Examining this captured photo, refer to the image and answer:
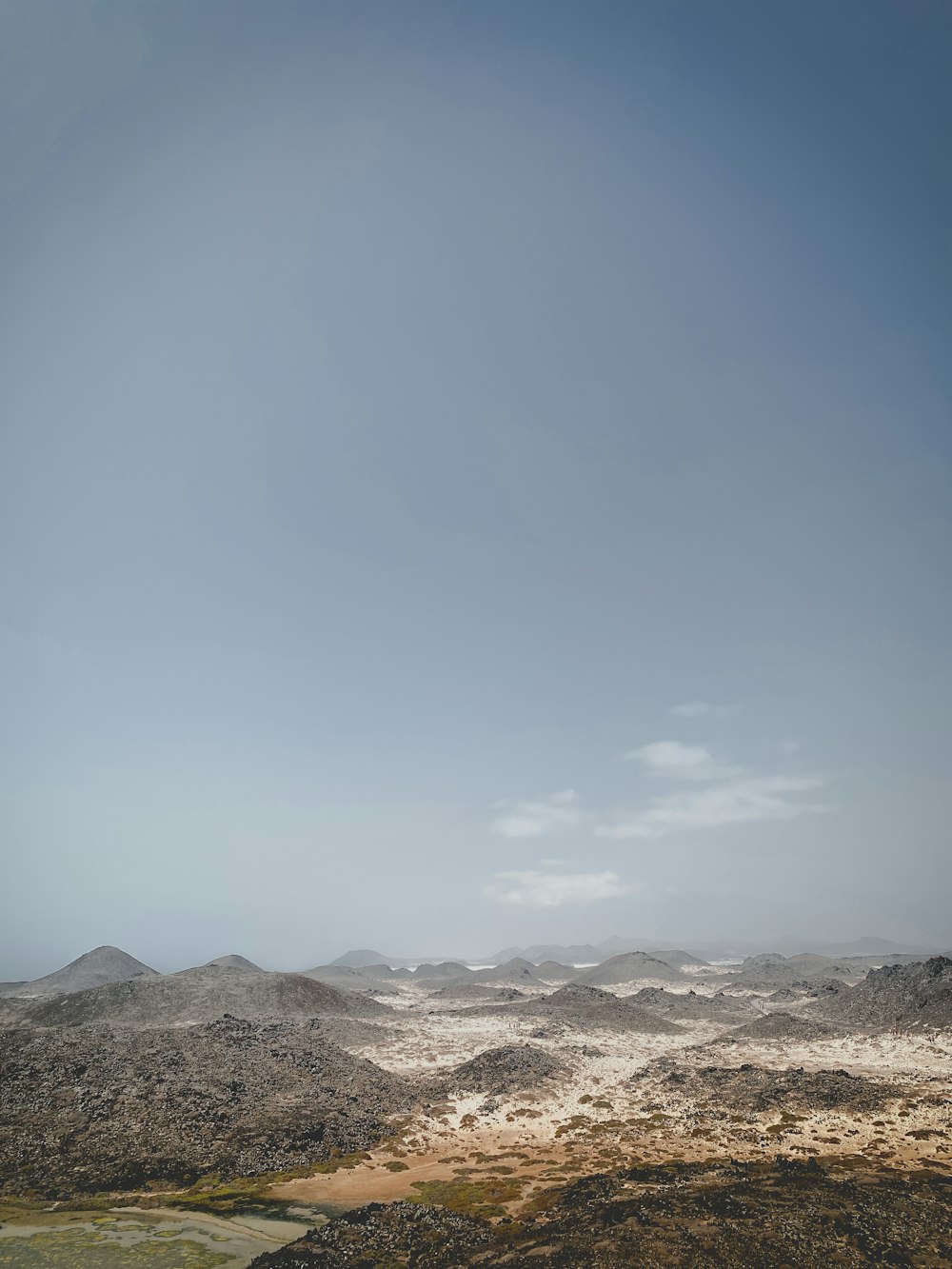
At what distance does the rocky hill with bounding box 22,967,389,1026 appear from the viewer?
76062 mm

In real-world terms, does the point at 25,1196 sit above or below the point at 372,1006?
above

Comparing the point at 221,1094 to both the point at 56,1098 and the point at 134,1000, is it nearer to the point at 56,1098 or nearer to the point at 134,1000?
the point at 56,1098

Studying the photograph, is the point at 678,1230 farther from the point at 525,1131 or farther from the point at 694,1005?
the point at 694,1005

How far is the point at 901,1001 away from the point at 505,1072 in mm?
54959

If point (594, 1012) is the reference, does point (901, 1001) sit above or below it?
above

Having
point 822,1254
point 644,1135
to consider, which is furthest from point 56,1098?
point 822,1254

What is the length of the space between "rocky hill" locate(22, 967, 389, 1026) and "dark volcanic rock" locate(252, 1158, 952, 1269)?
6443 centimetres

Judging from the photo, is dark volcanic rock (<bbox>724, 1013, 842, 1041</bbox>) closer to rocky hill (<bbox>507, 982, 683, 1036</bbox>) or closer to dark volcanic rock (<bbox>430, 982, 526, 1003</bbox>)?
rocky hill (<bbox>507, 982, 683, 1036</bbox>)

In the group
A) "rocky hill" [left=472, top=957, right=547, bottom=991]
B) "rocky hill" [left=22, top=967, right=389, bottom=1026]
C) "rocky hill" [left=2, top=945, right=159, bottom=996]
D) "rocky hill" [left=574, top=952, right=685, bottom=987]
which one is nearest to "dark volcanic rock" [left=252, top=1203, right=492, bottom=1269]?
"rocky hill" [left=22, top=967, right=389, bottom=1026]

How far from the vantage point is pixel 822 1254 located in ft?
65.7

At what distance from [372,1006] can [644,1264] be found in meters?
90.2

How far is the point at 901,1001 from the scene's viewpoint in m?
71.8

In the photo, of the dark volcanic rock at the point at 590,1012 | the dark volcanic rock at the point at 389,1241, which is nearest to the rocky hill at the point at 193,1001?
the dark volcanic rock at the point at 590,1012

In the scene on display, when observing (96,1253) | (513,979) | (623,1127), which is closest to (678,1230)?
(623,1127)
